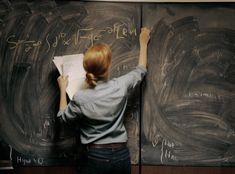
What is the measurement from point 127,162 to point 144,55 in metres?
0.71

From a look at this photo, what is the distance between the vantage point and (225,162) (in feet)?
8.18

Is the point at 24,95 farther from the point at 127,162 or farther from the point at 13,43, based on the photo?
the point at 127,162

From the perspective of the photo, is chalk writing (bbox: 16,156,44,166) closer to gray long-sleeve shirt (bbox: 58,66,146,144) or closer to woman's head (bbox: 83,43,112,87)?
gray long-sleeve shirt (bbox: 58,66,146,144)

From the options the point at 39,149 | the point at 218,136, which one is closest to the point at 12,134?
the point at 39,149

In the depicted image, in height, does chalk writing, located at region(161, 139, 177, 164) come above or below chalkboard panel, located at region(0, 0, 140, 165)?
below

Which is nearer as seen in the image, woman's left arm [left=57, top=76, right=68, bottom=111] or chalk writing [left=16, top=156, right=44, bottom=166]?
woman's left arm [left=57, top=76, right=68, bottom=111]

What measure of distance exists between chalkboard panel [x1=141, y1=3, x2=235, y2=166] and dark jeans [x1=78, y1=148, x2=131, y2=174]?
0.37 m

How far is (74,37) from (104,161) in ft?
2.94

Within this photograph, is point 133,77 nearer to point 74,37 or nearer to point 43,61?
point 74,37

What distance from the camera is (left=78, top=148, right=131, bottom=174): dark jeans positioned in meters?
2.13

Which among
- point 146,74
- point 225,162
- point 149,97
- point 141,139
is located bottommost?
point 225,162

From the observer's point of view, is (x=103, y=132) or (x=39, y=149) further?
(x=39, y=149)

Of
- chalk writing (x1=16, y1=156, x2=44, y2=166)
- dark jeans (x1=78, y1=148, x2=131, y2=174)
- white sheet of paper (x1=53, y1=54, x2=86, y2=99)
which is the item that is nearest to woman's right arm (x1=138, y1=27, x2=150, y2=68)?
white sheet of paper (x1=53, y1=54, x2=86, y2=99)

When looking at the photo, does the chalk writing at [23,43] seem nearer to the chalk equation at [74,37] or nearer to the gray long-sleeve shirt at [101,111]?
the chalk equation at [74,37]
